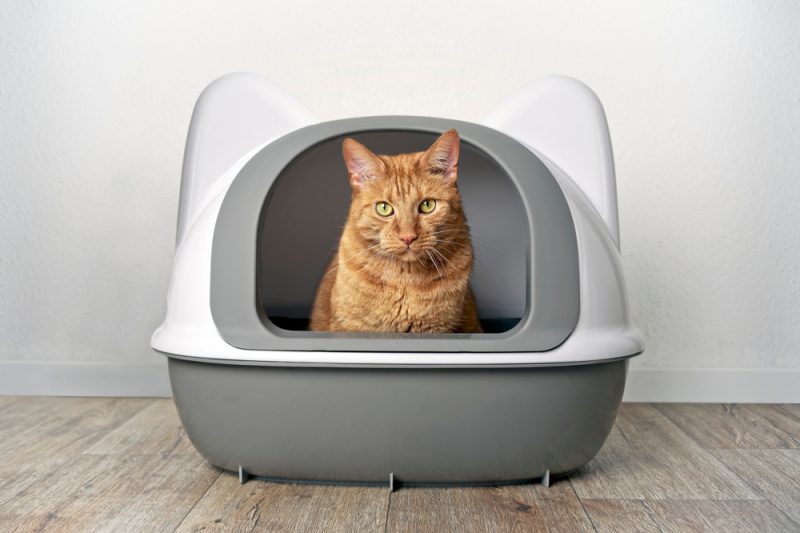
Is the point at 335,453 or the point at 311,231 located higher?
the point at 311,231

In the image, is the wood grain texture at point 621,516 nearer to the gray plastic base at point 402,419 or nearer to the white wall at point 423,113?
the gray plastic base at point 402,419

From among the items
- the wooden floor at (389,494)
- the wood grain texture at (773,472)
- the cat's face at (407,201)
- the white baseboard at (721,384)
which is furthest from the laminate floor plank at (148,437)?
the white baseboard at (721,384)

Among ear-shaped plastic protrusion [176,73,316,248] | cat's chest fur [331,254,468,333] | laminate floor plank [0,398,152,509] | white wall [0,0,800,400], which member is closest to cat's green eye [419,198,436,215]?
cat's chest fur [331,254,468,333]

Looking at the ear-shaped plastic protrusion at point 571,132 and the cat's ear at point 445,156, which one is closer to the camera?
the cat's ear at point 445,156

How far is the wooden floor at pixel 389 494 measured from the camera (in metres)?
1.06

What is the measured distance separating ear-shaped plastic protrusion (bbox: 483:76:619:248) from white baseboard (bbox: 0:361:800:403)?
744mm

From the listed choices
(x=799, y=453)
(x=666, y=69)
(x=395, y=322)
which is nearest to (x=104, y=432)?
(x=395, y=322)

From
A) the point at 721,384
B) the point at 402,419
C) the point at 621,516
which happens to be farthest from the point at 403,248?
the point at 721,384

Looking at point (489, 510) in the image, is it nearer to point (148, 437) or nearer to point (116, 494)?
point (116, 494)

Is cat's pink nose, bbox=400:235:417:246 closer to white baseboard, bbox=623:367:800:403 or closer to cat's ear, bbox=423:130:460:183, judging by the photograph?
cat's ear, bbox=423:130:460:183

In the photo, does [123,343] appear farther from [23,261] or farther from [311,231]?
[311,231]

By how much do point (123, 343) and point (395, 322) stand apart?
105 centimetres

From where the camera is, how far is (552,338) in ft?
3.65

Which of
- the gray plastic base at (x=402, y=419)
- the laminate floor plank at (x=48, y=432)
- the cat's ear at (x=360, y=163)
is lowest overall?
the laminate floor plank at (x=48, y=432)
